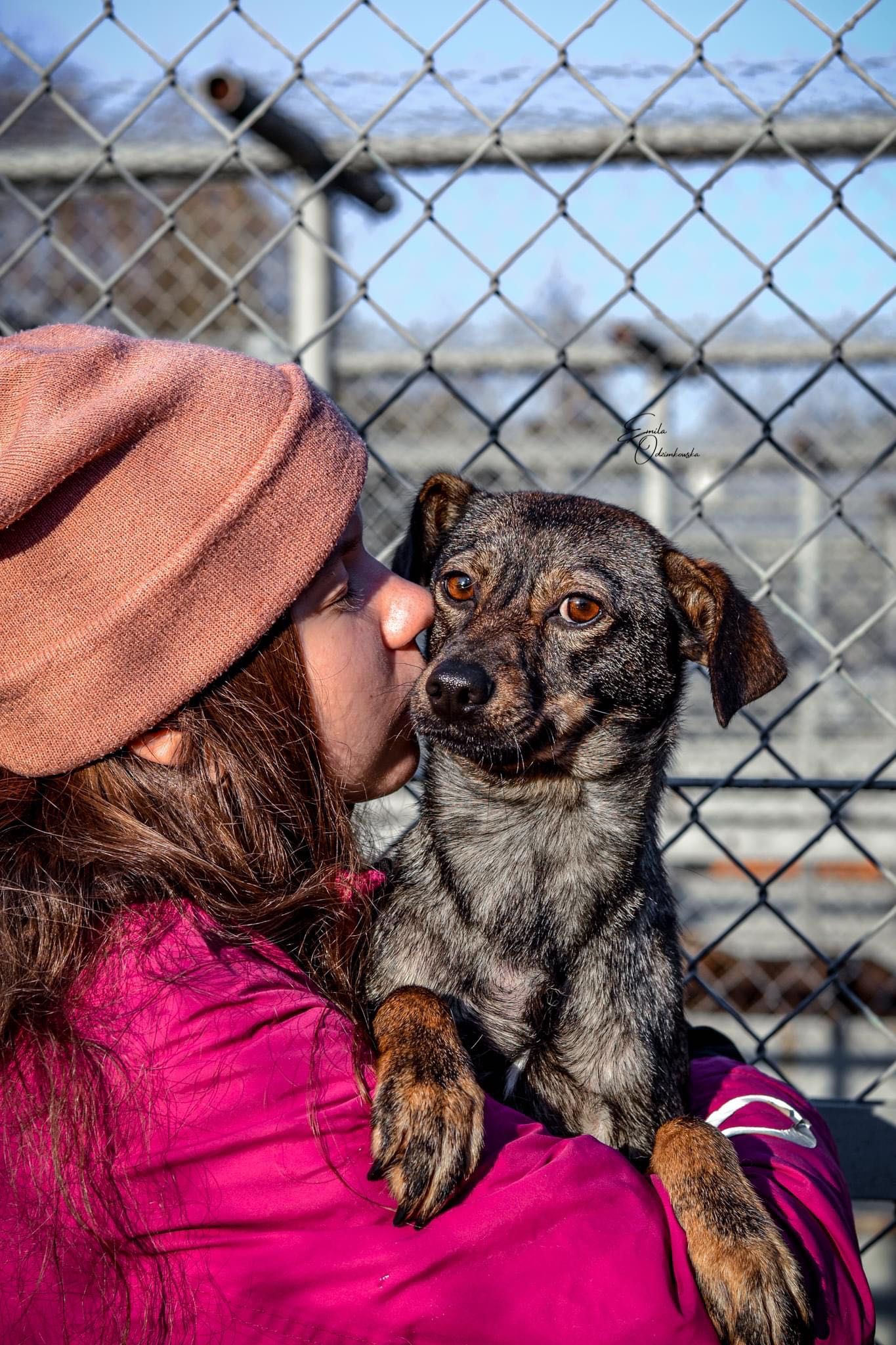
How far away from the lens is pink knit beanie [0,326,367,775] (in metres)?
1.48

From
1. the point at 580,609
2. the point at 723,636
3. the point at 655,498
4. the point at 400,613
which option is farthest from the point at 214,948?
the point at 655,498

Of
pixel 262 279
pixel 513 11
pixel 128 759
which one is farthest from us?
pixel 262 279

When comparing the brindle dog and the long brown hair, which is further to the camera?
the brindle dog

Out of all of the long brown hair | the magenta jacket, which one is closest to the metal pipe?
the long brown hair

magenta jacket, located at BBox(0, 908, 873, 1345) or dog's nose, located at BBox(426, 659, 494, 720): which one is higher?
dog's nose, located at BBox(426, 659, 494, 720)

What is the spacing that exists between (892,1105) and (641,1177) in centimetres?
115

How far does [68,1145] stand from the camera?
1347 mm

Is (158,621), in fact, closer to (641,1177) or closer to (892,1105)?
(641,1177)

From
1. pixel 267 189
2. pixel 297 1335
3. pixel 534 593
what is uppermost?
pixel 267 189

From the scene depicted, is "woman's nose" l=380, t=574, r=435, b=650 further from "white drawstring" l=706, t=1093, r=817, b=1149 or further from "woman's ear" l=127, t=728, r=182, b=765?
"white drawstring" l=706, t=1093, r=817, b=1149

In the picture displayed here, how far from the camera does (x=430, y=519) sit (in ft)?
8.55

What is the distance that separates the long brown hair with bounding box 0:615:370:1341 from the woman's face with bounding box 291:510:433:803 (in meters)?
0.05

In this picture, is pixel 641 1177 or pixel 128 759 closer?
pixel 641 1177

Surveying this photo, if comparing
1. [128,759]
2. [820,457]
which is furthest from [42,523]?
[820,457]
